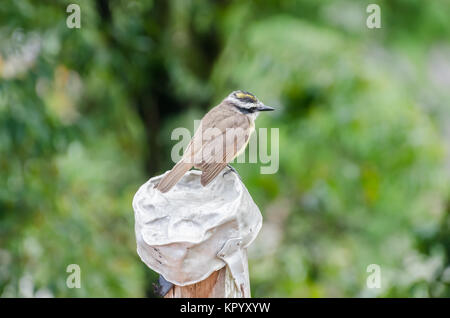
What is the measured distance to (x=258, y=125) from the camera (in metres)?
5.11

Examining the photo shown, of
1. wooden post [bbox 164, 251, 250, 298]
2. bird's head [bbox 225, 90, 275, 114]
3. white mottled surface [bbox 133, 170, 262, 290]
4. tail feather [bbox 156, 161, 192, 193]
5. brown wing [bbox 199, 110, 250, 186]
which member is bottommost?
wooden post [bbox 164, 251, 250, 298]

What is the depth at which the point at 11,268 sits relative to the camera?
149 inches

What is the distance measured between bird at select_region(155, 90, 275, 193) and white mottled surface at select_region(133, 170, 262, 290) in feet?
0.51

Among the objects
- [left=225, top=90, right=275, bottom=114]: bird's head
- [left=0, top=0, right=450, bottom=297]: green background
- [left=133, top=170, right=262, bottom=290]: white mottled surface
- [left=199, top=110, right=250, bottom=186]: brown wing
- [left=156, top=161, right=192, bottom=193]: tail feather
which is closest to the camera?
[left=133, top=170, right=262, bottom=290]: white mottled surface

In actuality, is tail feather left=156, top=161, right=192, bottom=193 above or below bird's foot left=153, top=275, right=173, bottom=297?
above

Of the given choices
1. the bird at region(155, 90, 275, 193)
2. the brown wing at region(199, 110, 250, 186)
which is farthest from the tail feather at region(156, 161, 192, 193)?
the brown wing at region(199, 110, 250, 186)

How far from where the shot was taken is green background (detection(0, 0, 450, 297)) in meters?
3.87

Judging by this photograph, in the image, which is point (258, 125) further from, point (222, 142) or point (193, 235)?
point (193, 235)

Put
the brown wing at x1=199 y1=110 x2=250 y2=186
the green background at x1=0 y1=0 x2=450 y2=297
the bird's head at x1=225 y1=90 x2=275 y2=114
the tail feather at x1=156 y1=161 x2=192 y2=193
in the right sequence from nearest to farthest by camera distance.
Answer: the tail feather at x1=156 y1=161 x2=192 y2=193 → the brown wing at x1=199 y1=110 x2=250 y2=186 → the bird's head at x1=225 y1=90 x2=275 y2=114 → the green background at x1=0 y1=0 x2=450 y2=297

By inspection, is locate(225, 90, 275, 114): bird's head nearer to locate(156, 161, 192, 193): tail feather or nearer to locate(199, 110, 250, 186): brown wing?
locate(199, 110, 250, 186): brown wing

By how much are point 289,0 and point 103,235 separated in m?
3.09

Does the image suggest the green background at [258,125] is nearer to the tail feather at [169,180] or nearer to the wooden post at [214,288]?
the wooden post at [214,288]

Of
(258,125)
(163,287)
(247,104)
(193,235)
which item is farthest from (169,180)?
(258,125)
